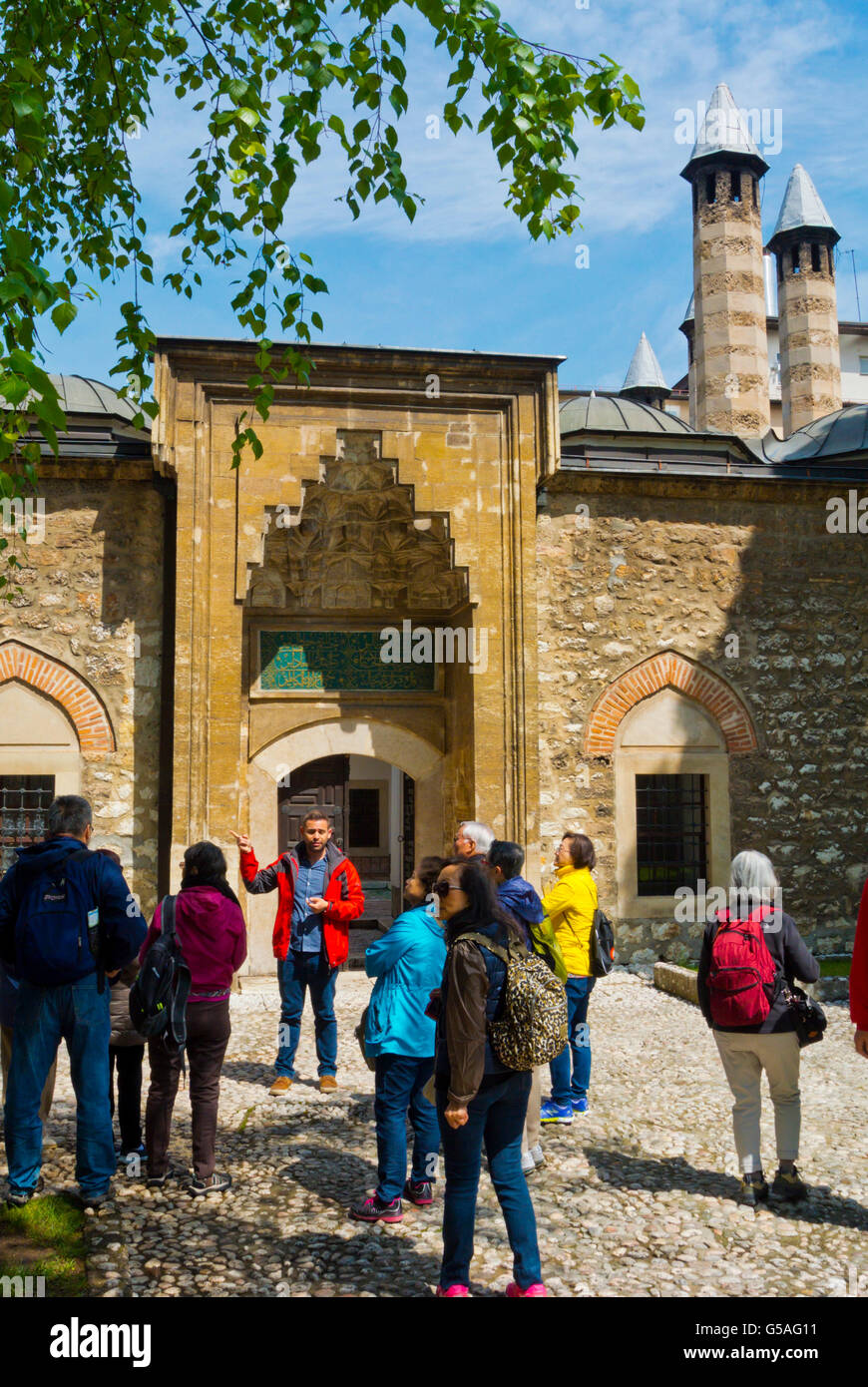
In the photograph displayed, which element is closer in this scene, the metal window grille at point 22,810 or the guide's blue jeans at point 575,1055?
the guide's blue jeans at point 575,1055

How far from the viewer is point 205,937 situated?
14.0 ft

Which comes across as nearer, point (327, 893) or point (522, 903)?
point (522, 903)

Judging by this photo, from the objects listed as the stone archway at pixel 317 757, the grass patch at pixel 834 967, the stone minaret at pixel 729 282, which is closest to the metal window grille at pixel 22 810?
the stone archway at pixel 317 757

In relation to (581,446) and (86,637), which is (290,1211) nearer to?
(86,637)

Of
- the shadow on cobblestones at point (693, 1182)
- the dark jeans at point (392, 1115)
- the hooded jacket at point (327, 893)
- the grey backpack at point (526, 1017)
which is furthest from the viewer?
the hooded jacket at point (327, 893)

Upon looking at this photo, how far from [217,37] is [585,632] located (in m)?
Answer: 5.94

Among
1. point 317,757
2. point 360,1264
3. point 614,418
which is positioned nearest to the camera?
point 360,1264

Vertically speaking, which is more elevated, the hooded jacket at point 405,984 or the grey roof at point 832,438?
the grey roof at point 832,438

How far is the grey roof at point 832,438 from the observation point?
11.6 m

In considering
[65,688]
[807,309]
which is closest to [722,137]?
[807,309]

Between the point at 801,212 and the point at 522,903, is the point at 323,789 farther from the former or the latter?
the point at 801,212

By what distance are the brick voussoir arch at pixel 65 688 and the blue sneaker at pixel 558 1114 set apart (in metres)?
5.14

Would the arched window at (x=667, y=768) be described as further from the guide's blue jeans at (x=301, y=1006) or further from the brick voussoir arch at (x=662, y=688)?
the guide's blue jeans at (x=301, y=1006)

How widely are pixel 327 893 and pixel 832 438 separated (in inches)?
351
